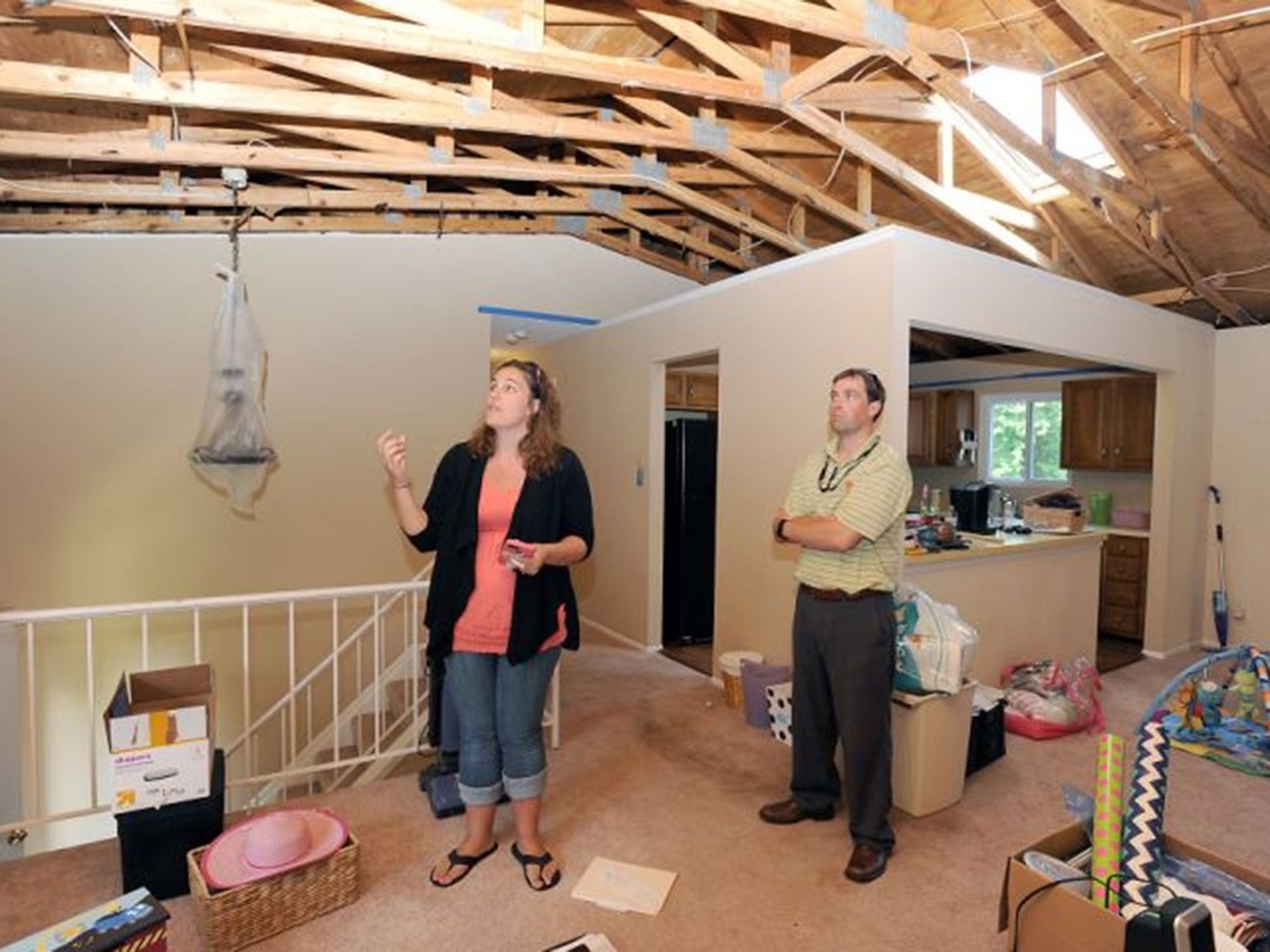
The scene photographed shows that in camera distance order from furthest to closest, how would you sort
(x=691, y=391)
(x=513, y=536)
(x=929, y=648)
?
(x=691, y=391) → (x=929, y=648) → (x=513, y=536)

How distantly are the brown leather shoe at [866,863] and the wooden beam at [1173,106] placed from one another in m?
2.89

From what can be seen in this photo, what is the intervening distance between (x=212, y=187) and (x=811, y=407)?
3.33m

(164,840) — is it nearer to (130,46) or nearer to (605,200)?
(130,46)

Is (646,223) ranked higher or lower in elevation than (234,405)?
higher

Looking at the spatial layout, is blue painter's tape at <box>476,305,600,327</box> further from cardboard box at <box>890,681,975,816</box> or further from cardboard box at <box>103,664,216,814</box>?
cardboard box at <box>890,681,975,816</box>

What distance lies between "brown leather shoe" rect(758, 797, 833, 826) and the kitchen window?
4.85 meters

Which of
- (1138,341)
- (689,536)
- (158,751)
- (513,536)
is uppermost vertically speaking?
(1138,341)

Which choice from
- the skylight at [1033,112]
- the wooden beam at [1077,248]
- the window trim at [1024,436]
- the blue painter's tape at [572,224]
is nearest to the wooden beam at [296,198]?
the blue painter's tape at [572,224]

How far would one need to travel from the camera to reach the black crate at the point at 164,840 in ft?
6.92

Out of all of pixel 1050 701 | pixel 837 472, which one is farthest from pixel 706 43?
pixel 1050 701

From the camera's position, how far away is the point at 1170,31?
2654 millimetres

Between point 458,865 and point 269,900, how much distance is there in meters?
0.53

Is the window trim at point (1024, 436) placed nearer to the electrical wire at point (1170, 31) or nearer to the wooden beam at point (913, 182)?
the wooden beam at point (913, 182)

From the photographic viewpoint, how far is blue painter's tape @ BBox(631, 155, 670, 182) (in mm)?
3959
